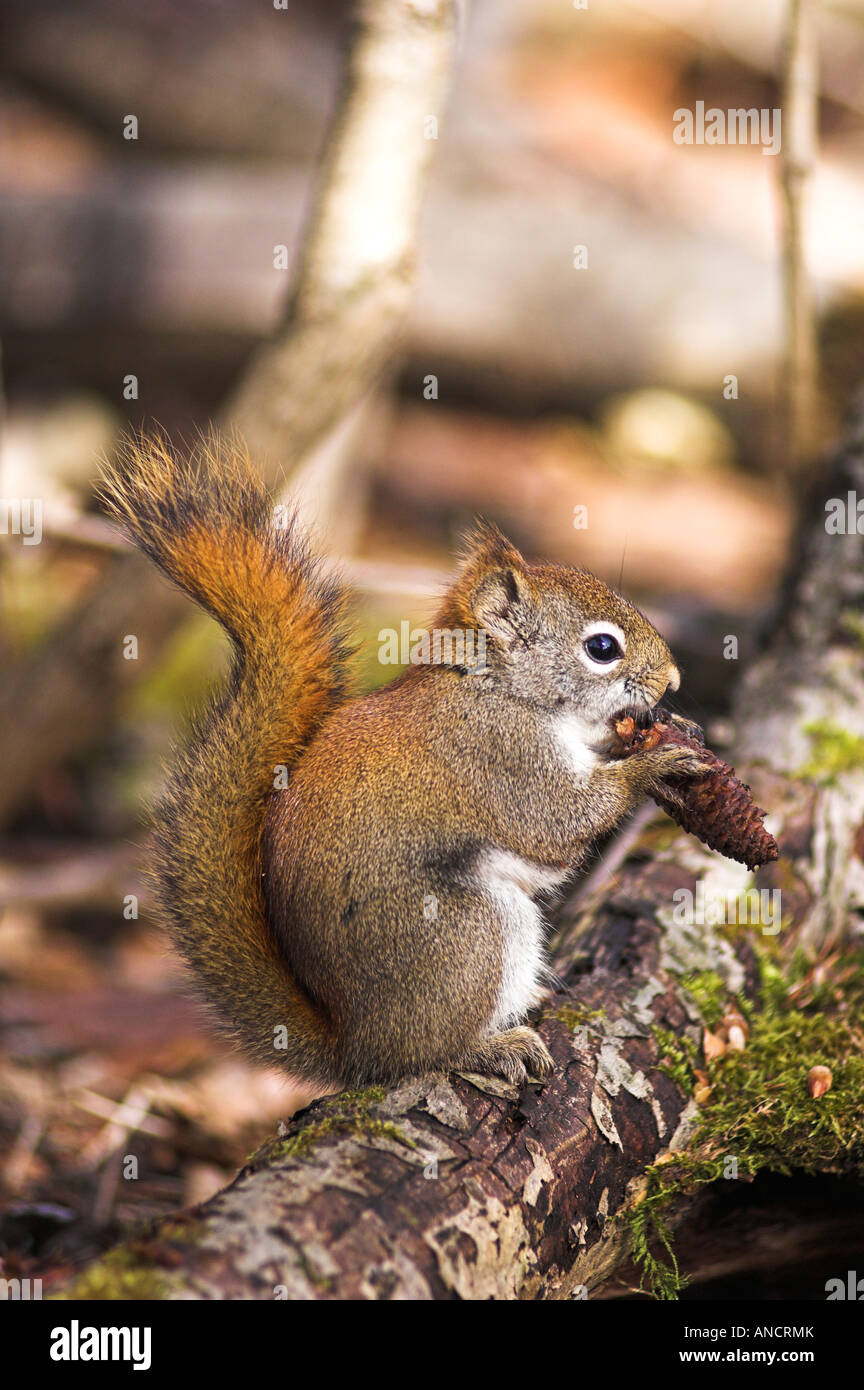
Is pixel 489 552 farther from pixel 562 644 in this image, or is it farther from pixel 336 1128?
pixel 336 1128

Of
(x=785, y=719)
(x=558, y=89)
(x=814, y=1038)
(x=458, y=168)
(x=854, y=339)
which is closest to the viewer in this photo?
(x=814, y=1038)

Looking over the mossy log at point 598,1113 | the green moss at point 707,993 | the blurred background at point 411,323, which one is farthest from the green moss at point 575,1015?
the blurred background at point 411,323

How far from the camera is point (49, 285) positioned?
710 centimetres

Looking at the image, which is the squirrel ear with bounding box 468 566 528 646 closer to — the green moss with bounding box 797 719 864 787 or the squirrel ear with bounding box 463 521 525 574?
the squirrel ear with bounding box 463 521 525 574

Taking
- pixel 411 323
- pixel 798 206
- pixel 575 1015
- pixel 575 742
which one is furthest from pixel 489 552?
pixel 411 323

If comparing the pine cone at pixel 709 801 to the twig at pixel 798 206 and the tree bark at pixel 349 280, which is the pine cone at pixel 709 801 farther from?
the twig at pixel 798 206

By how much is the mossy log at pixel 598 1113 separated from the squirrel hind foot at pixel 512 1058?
0.13 feet

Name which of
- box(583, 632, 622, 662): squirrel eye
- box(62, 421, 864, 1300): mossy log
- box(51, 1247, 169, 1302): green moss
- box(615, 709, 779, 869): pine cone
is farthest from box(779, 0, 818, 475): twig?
box(51, 1247, 169, 1302): green moss

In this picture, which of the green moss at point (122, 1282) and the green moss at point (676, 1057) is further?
the green moss at point (676, 1057)

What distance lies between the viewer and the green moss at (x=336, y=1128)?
1.84m

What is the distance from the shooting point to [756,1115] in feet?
7.48

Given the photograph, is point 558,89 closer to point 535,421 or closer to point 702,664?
point 535,421
